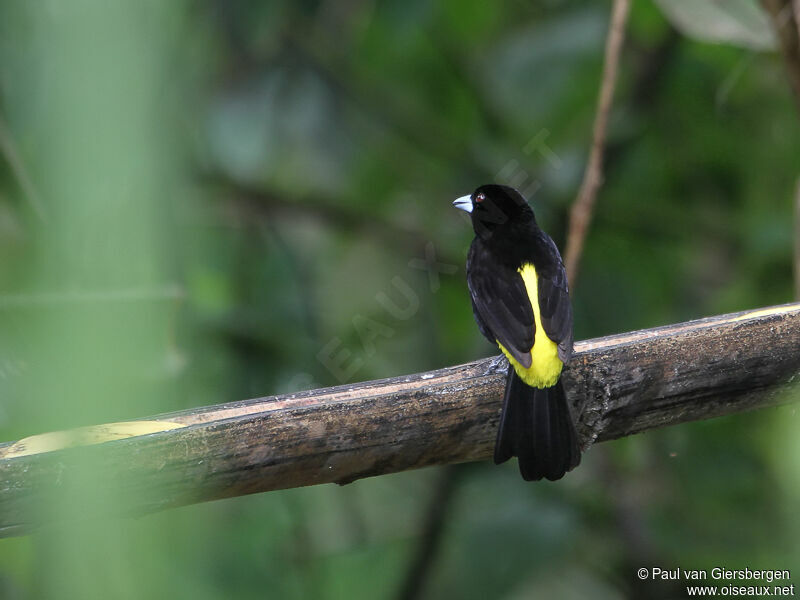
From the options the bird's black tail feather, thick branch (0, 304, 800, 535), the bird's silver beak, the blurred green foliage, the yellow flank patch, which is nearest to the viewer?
thick branch (0, 304, 800, 535)

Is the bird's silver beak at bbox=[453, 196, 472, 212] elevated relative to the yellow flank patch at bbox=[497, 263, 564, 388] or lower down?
elevated

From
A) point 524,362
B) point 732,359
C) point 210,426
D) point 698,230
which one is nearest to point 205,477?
point 210,426

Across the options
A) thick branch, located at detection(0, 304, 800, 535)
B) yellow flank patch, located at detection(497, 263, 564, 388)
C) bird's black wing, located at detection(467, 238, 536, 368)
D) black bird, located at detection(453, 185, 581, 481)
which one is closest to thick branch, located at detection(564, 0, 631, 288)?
black bird, located at detection(453, 185, 581, 481)

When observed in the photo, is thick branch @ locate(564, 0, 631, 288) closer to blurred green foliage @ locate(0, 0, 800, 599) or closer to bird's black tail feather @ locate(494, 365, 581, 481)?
blurred green foliage @ locate(0, 0, 800, 599)

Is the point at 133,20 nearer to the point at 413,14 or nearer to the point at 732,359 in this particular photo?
the point at 732,359

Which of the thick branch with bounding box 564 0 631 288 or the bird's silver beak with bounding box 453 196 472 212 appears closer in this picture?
the thick branch with bounding box 564 0 631 288

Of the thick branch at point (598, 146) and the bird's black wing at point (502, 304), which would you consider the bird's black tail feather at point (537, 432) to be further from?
the thick branch at point (598, 146)

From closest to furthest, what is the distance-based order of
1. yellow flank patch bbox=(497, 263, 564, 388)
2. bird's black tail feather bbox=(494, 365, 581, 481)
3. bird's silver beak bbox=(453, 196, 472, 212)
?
1. bird's black tail feather bbox=(494, 365, 581, 481)
2. yellow flank patch bbox=(497, 263, 564, 388)
3. bird's silver beak bbox=(453, 196, 472, 212)
